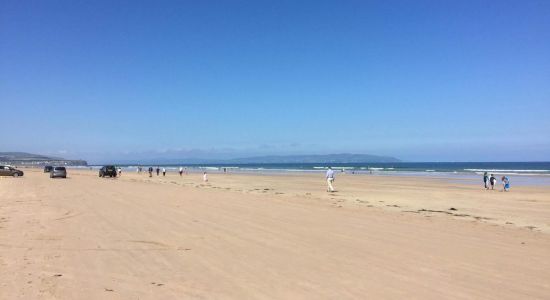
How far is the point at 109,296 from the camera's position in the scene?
5754mm

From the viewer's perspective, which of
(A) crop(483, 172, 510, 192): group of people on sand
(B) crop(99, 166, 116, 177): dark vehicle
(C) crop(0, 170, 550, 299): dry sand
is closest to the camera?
(C) crop(0, 170, 550, 299): dry sand

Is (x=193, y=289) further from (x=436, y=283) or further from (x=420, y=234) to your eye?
(x=420, y=234)

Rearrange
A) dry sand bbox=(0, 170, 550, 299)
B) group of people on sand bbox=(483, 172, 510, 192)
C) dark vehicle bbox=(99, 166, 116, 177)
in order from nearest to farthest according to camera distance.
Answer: dry sand bbox=(0, 170, 550, 299) < group of people on sand bbox=(483, 172, 510, 192) < dark vehicle bbox=(99, 166, 116, 177)

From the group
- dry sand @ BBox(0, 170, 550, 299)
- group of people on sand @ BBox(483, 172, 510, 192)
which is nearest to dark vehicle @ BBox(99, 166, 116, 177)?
group of people on sand @ BBox(483, 172, 510, 192)

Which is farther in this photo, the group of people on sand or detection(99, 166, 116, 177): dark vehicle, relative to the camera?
detection(99, 166, 116, 177): dark vehicle

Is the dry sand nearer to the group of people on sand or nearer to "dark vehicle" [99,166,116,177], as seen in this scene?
the group of people on sand

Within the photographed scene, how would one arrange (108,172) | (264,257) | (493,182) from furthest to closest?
(108,172) < (493,182) < (264,257)

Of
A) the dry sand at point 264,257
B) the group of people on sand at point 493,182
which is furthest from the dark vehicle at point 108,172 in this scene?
the dry sand at point 264,257

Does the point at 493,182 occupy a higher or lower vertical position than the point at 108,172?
lower

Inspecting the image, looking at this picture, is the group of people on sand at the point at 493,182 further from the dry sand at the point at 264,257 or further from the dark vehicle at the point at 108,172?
the dark vehicle at the point at 108,172

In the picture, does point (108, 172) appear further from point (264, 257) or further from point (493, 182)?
point (264, 257)

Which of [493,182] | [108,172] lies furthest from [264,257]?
[108,172]

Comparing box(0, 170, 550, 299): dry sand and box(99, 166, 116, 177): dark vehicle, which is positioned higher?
box(99, 166, 116, 177): dark vehicle

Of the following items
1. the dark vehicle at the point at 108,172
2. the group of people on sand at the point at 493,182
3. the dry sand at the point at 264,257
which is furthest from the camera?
the dark vehicle at the point at 108,172
